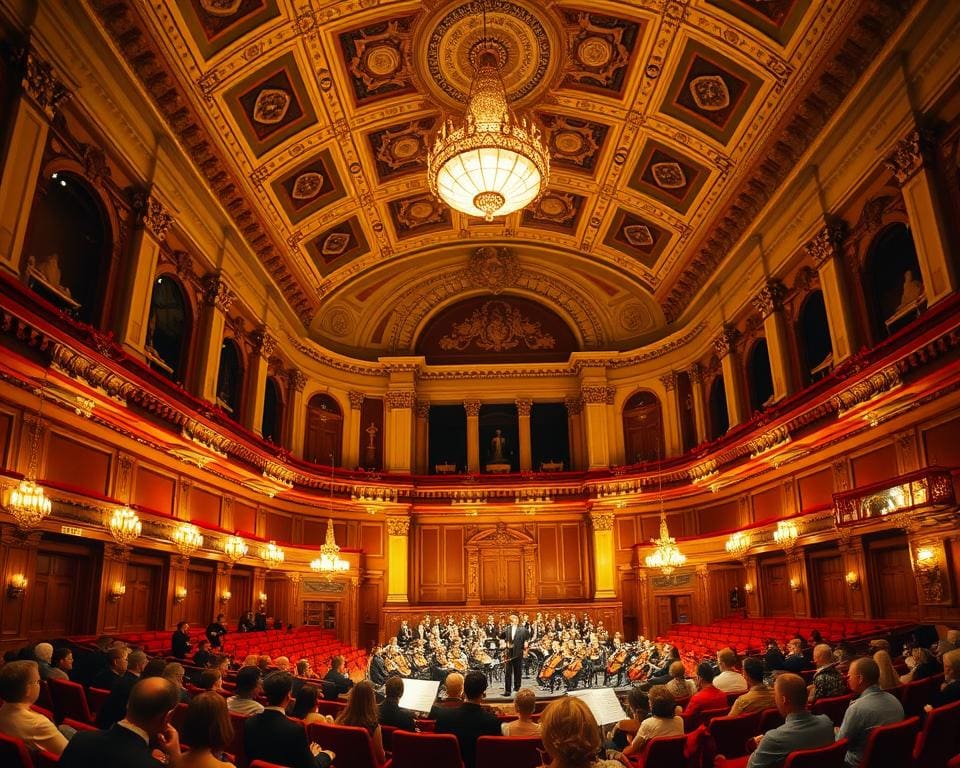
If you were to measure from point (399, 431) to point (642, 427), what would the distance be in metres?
8.60

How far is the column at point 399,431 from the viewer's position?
24.1 meters

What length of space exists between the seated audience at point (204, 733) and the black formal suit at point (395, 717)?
2958 mm

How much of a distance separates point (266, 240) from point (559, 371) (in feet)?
38.2

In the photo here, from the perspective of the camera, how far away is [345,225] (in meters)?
21.4

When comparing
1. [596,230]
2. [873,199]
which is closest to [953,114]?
[873,199]

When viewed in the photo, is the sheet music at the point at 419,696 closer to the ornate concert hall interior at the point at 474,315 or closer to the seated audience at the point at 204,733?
the seated audience at the point at 204,733

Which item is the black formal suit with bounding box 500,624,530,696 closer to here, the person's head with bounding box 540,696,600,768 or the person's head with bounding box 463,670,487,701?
the person's head with bounding box 463,670,487,701

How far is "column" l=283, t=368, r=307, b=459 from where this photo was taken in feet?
72.4

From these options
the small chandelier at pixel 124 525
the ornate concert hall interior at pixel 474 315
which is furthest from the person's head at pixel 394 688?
the small chandelier at pixel 124 525

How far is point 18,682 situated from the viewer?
4145 mm

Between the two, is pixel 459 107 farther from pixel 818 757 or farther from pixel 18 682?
pixel 818 757

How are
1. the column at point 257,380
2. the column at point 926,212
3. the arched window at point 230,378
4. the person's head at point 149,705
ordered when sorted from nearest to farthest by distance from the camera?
1. the person's head at point 149,705
2. the column at point 926,212
3. the arched window at point 230,378
4. the column at point 257,380

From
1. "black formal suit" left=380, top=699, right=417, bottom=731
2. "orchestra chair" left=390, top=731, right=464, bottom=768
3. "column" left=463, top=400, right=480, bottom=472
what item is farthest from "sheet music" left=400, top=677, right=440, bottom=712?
"column" left=463, top=400, right=480, bottom=472

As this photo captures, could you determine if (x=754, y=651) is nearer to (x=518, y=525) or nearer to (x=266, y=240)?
(x=518, y=525)
